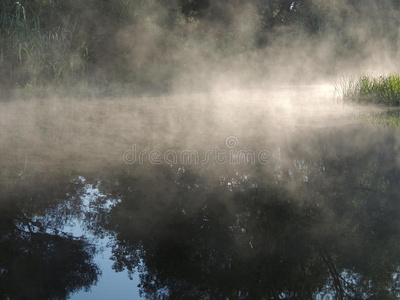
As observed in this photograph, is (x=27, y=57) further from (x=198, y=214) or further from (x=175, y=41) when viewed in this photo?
(x=198, y=214)

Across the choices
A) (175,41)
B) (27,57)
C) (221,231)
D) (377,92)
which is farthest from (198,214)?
(175,41)

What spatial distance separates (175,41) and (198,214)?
27.9 ft

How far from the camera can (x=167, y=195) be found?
229 centimetres

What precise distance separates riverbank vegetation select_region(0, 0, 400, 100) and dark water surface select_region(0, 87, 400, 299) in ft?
11.0

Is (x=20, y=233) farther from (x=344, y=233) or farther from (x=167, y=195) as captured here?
(x=344, y=233)

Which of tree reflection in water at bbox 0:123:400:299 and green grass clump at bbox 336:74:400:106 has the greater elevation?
green grass clump at bbox 336:74:400:106

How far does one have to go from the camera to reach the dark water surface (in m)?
1.43

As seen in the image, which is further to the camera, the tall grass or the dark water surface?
the tall grass

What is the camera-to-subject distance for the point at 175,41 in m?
10.0

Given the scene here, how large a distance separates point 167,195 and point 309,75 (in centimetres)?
1056

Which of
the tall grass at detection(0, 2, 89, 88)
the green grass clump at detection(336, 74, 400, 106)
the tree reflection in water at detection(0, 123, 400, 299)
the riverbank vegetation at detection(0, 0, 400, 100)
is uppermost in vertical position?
the riverbank vegetation at detection(0, 0, 400, 100)

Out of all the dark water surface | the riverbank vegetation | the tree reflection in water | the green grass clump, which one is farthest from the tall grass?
the green grass clump

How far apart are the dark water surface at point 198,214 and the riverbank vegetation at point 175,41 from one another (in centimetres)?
336

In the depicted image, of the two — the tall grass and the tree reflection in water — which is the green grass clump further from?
the tall grass
